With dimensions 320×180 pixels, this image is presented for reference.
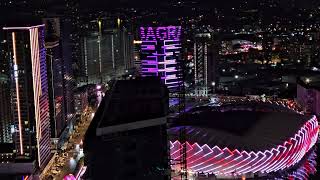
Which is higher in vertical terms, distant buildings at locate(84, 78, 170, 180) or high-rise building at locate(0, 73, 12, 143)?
distant buildings at locate(84, 78, 170, 180)

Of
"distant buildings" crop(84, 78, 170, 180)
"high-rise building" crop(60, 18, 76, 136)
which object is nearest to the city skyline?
"distant buildings" crop(84, 78, 170, 180)

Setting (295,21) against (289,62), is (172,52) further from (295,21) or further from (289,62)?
(295,21)

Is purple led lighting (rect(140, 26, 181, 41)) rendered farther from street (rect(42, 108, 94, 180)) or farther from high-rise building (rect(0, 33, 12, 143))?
high-rise building (rect(0, 33, 12, 143))

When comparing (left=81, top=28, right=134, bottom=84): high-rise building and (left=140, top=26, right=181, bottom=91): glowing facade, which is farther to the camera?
(left=81, top=28, right=134, bottom=84): high-rise building

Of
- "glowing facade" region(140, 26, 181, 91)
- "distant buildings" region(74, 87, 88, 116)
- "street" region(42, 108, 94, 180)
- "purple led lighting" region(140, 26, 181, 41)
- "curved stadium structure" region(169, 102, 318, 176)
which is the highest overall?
"purple led lighting" region(140, 26, 181, 41)

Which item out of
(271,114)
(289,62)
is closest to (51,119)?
(271,114)

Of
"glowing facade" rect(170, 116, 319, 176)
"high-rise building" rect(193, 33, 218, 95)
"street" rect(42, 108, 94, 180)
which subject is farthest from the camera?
"high-rise building" rect(193, 33, 218, 95)

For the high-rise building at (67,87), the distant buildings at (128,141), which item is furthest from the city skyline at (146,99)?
the high-rise building at (67,87)

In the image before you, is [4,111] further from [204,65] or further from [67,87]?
[204,65]
